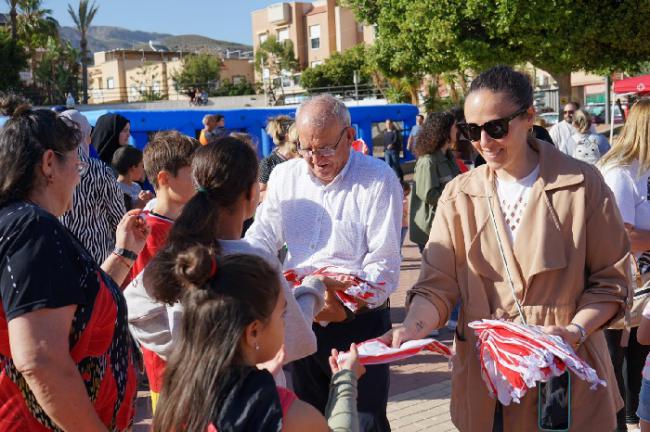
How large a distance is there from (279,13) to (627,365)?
71.9 metres

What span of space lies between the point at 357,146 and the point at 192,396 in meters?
4.99

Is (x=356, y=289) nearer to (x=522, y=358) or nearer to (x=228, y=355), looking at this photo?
(x=522, y=358)

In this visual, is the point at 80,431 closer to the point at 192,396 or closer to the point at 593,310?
the point at 192,396

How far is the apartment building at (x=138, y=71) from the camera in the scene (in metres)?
69.3

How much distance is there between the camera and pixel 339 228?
3.29 m

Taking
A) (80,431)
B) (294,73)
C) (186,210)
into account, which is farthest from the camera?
(294,73)

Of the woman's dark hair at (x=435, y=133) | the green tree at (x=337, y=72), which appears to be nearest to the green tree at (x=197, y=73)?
the green tree at (x=337, y=72)

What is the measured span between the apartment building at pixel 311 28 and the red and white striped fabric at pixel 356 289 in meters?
61.8

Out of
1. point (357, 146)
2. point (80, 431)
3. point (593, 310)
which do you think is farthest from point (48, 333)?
point (357, 146)

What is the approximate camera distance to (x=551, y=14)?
64.8 ft

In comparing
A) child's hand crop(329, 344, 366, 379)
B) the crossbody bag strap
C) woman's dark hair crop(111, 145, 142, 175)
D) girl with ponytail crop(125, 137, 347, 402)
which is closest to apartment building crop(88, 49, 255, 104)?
woman's dark hair crop(111, 145, 142, 175)

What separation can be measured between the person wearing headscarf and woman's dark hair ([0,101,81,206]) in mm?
2346

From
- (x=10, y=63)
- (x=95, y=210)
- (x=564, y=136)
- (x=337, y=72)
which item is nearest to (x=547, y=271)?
(x=95, y=210)

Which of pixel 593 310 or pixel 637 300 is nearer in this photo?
pixel 593 310
